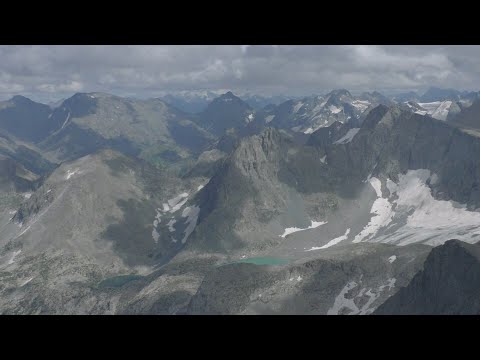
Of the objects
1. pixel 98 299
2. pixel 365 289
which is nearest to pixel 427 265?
pixel 365 289

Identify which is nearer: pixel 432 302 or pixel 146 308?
pixel 432 302
